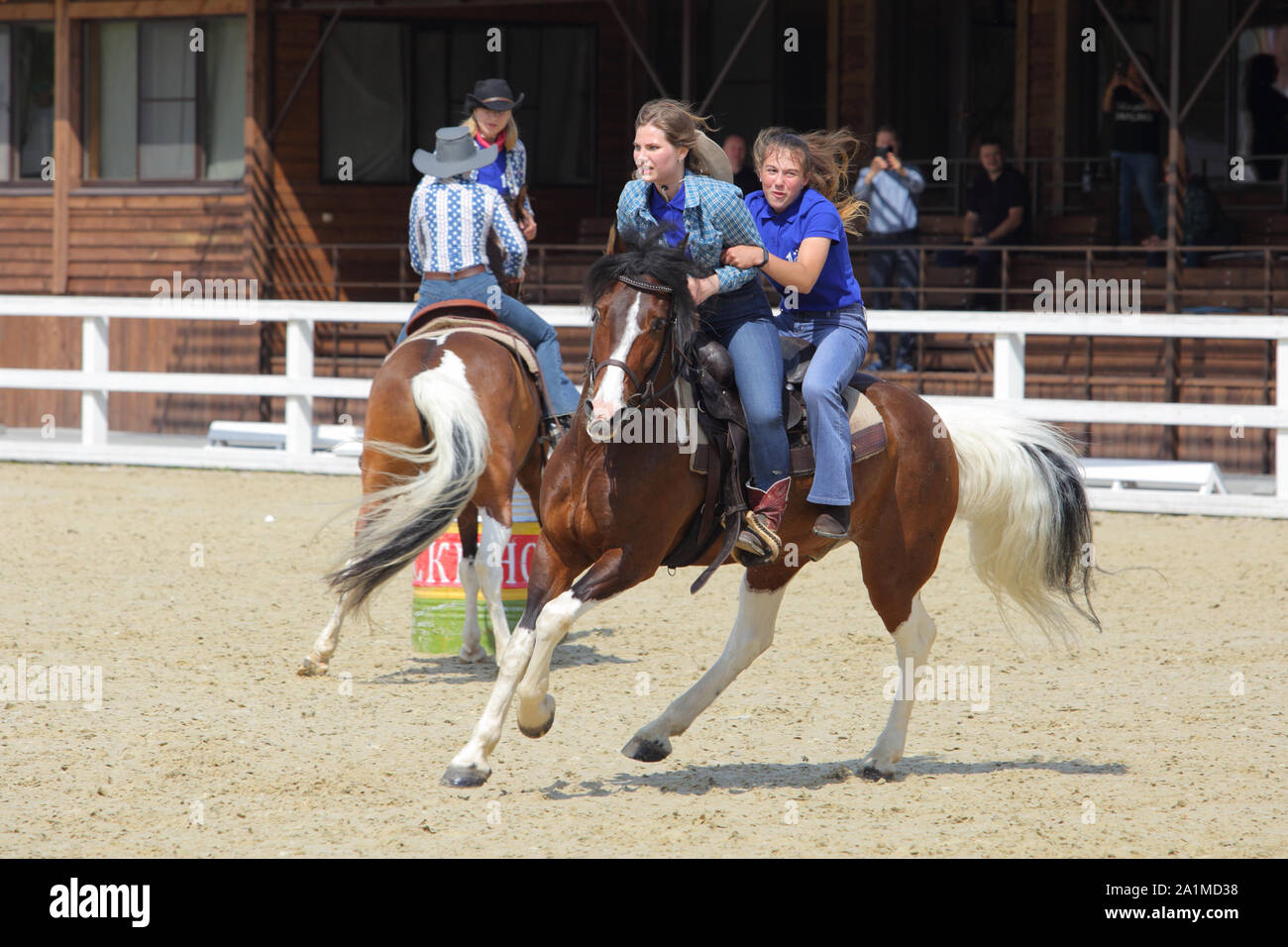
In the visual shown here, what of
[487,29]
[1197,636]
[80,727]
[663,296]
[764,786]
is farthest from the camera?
[487,29]

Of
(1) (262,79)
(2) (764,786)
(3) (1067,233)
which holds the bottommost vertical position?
(2) (764,786)

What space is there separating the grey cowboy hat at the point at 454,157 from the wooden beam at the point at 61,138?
41.7ft

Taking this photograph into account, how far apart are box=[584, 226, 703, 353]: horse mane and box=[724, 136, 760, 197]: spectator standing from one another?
10.0 meters

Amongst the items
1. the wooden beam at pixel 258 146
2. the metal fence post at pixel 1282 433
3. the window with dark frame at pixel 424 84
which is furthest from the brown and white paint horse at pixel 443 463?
the window with dark frame at pixel 424 84

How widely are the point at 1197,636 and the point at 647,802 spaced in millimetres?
4216

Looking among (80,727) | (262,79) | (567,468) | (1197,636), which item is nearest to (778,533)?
(567,468)

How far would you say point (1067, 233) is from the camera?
17391mm

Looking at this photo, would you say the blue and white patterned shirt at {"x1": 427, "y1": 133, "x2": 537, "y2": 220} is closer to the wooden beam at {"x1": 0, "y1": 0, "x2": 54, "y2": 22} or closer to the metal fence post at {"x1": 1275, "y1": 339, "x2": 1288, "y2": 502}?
the metal fence post at {"x1": 1275, "y1": 339, "x2": 1288, "y2": 502}

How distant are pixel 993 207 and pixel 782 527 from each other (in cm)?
1112

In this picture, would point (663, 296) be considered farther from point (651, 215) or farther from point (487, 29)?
point (487, 29)

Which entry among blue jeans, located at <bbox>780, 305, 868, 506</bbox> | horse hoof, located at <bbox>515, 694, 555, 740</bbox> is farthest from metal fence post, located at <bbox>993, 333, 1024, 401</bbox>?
horse hoof, located at <bbox>515, 694, 555, 740</bbox>

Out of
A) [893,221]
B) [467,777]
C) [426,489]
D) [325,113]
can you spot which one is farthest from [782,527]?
[325,113]

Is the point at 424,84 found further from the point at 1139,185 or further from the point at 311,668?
the point at 311,668

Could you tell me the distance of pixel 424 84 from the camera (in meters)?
20.0
